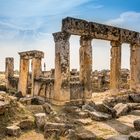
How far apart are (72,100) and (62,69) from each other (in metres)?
1.70

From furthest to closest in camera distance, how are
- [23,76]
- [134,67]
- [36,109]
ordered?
[23,76]
[134,67]
[36,109]

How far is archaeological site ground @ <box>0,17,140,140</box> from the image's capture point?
9.59 metres

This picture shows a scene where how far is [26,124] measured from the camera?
9.88 meters

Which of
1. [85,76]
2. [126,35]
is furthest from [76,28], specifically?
[126,35]

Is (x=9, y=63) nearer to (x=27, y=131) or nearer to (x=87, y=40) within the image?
(x=87, y=40)

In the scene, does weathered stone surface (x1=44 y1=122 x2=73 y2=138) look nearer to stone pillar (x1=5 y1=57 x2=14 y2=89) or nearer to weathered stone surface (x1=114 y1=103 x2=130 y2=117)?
weathered stone surface (x1=114 y1=103 x2=130 y2=117)

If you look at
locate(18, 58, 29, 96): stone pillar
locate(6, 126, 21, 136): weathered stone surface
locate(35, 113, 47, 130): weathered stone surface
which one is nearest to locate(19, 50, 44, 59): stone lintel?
locate(18, 58, 29, 96): stone pillar

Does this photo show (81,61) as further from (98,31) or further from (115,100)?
(115,100)

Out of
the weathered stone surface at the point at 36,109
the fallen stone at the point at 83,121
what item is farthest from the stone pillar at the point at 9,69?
the fallen stone at the point at 83,121

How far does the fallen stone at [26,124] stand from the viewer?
9773mm

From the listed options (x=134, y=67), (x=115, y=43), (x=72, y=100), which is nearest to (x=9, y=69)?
(x=115, y=43)

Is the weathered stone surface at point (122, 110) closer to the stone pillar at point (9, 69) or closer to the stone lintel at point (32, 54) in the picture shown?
the stone lintel at point (32, 54)

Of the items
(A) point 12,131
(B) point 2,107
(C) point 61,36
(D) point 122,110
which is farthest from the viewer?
(C) point 61,36

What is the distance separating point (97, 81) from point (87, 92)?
31.6 ft
